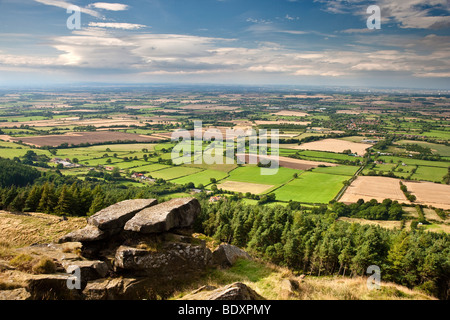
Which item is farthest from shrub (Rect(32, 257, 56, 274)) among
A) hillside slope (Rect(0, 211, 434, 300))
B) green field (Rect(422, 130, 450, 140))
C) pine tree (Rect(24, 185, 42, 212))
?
green field (Rect(422, 130, 450, 140))

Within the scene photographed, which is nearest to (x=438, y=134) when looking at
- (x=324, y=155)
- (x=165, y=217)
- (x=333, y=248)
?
(x=324, y=155)

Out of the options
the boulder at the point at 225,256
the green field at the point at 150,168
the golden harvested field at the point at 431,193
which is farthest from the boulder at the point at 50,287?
the green field at the point at 150,168

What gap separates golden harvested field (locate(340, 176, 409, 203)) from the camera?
67.2 m

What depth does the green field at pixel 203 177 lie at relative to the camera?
255 feet

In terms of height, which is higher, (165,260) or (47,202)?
(165,260)

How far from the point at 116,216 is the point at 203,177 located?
64.7 m

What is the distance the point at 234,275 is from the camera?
54.1 feet

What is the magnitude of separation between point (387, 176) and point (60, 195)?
3382 inches

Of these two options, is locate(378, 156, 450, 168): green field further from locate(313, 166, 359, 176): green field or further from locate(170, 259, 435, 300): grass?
locate(170, 259, 435, 300): grass

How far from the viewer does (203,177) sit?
267ft

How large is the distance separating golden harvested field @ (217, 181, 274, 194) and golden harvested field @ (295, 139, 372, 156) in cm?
5228

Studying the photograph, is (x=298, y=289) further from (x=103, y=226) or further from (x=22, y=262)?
(x=22, y=262)
